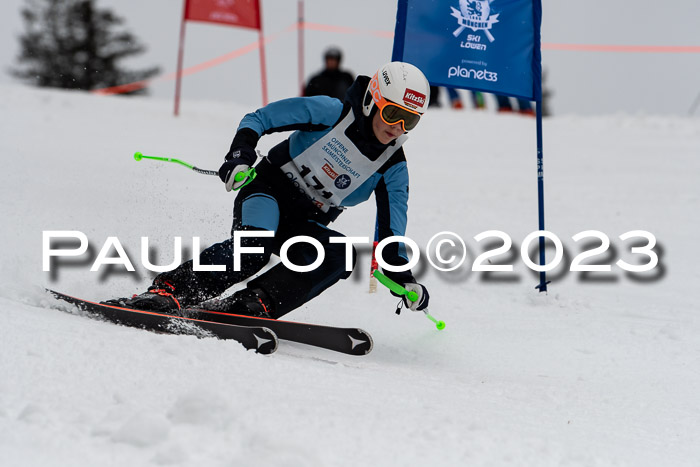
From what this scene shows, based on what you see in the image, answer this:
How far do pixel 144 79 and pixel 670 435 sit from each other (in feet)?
100

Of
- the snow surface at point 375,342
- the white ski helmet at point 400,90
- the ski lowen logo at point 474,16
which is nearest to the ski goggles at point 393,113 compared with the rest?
the white ski helmet at point 400,90

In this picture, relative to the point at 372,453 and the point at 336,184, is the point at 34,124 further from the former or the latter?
the point at 372,453

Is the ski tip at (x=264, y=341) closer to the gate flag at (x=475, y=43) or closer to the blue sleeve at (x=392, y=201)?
the blue sleeve at (x=392, y=201)

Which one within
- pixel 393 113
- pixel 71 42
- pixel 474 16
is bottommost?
pixel 393 113

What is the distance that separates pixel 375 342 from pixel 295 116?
1.38 m

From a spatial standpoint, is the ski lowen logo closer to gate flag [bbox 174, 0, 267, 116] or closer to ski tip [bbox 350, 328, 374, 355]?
ski tip [bbox 350, 328, 374, 355]

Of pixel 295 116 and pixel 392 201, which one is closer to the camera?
pixel 295 116

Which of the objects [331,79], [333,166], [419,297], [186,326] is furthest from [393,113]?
[331,79]

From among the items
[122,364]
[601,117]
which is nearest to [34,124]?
[122,364]

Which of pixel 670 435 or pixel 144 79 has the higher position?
pixel 144 79

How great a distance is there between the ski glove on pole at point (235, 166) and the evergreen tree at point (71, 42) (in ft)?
89.1

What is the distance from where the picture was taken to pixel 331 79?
964 centimetres

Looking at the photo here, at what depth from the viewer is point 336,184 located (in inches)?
146
